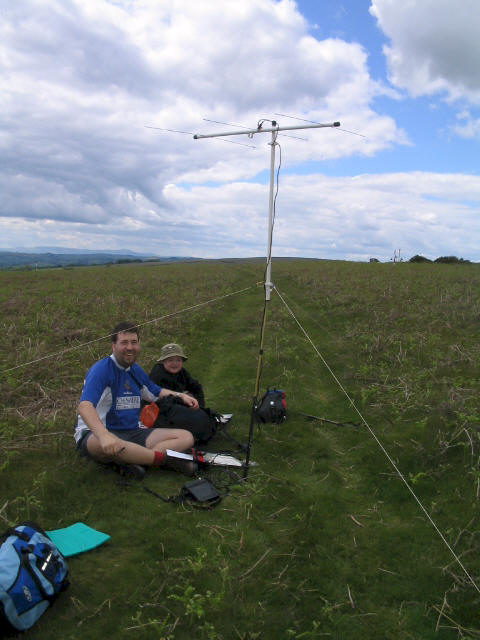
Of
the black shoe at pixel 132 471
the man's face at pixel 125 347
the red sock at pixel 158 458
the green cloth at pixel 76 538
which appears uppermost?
the man's face at pixel 125 347

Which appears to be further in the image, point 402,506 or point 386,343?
point 386,343

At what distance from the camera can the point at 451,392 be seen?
743cm

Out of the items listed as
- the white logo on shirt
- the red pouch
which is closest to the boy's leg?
the red pouch

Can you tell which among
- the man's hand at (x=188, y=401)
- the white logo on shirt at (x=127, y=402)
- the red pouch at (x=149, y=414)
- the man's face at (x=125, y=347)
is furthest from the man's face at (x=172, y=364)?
the man's face at (x=125, y=347)

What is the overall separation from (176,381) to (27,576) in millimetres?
4119

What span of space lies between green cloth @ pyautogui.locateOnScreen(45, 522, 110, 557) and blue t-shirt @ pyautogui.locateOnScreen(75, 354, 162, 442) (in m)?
1.41

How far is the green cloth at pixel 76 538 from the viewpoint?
414cm

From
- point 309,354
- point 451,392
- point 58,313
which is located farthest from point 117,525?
point 58,313

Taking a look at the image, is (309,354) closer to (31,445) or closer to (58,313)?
(31,445)

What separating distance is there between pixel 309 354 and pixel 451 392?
4.93m

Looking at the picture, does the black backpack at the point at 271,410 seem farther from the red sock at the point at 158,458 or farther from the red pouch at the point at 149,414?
the red sock at the point at 158,458

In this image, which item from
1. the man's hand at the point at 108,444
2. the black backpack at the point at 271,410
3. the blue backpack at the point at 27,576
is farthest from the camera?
the black backpack at the point at 271,410

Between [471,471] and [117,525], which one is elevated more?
[471,471]

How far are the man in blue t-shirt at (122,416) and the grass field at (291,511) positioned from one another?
0.26 m
